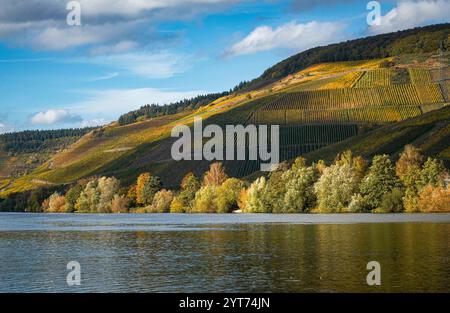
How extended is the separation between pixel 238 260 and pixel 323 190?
238 ft

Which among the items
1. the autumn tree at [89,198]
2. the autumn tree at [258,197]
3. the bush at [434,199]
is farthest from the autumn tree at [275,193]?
the autumn tree at [89,198]

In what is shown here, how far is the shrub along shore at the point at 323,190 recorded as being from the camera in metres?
112

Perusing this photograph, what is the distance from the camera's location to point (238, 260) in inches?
2007

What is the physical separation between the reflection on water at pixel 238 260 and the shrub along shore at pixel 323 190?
34709mm

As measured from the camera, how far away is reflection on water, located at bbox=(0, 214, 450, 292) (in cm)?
3997

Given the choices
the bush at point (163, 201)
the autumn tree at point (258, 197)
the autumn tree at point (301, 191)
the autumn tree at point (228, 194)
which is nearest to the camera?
the autumn tree at point (301, 191)

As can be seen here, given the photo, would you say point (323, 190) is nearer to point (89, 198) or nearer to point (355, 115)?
point (355, 115)

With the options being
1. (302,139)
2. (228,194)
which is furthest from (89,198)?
(302,139)

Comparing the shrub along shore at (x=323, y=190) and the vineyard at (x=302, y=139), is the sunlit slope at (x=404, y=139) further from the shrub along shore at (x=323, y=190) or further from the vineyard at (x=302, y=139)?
the vineyard at (x=302, y=139)

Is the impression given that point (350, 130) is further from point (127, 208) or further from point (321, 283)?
point (321, 283)

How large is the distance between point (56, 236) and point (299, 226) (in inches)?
1101

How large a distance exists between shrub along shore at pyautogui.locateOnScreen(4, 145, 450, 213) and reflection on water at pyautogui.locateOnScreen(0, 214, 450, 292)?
34.7m

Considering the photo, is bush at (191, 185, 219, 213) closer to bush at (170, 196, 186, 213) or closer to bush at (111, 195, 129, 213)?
bush at (170, 196, 186, 213)
